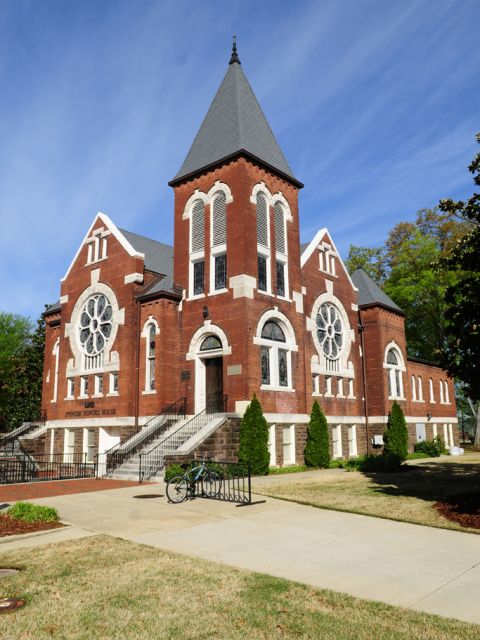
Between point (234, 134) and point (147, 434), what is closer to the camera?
point (147, 434)

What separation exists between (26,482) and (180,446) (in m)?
5.95

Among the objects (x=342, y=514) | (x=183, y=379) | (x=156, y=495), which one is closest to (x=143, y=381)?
(x=183, y=379)

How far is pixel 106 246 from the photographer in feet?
98.5

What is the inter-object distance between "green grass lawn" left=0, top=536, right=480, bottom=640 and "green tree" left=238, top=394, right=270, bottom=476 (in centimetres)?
1390

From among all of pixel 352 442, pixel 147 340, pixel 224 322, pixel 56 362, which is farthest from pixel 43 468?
pixel 352 442

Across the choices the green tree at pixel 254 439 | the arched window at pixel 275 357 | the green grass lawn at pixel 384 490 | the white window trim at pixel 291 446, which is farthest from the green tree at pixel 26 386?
the green grass lawn at pixel 384 490

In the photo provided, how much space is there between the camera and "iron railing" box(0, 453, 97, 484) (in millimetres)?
20906

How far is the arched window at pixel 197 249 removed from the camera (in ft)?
87.7

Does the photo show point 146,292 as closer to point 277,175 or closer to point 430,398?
point 277,175

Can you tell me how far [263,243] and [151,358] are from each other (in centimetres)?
799

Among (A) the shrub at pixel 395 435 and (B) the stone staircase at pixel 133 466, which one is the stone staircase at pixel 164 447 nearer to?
(B) the stone staircase at pixel 133 466

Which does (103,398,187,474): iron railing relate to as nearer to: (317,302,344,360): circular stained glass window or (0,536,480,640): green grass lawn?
(317,302,344,360): circular stained glass window

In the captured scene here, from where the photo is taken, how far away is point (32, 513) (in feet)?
37.3

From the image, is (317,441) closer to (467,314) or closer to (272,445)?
(272,445)
